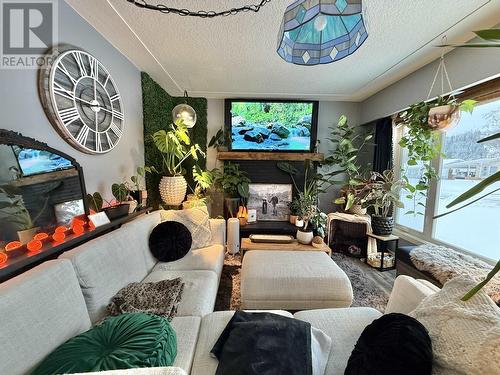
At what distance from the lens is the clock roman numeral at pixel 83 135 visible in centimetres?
158

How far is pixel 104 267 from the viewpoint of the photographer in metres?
1.25

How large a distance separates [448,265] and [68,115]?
310 cm

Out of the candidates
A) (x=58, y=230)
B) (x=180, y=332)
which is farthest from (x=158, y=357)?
(x=58, y=230)

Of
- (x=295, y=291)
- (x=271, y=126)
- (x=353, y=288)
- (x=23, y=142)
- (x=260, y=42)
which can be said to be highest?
(x=260, y=42)

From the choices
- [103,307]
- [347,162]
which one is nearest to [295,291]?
[103,307]

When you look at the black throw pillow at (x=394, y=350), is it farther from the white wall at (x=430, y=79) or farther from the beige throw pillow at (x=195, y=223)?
the white wall at (x=430, y=79)

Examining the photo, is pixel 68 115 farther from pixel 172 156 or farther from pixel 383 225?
pixel 383 225

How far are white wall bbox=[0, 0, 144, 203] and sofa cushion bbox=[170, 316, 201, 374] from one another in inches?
54.5

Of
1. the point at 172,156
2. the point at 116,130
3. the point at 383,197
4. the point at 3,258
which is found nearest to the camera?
the point at 3,258

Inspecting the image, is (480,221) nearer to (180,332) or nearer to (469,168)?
(469,168)

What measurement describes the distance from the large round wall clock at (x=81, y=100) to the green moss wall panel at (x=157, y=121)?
705 mm

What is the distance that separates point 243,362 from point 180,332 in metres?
0.43

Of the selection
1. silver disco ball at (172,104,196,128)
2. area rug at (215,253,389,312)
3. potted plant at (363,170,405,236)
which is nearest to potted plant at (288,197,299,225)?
area rug at (215,253,389,312)

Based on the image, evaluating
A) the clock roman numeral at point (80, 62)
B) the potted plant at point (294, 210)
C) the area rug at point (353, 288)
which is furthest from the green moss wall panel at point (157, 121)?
the potted plant at point (294, 210)
